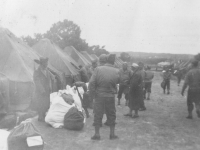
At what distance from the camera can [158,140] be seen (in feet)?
18.2

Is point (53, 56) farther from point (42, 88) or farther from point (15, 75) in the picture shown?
point (42, 88)

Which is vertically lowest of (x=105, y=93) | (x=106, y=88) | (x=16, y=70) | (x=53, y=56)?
(x=105, y=93)

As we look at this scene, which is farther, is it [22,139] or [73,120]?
[73,120]

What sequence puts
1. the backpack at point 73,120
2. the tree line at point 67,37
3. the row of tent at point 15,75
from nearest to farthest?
1. the backpack at point 73,120
2. the row of tent at point 15,75
3. the tree line at point 67,37

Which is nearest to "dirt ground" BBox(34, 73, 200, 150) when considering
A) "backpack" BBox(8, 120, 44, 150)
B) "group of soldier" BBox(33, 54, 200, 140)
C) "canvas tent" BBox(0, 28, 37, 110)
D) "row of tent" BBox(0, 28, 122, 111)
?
"group of soldier" BBox(33, 54, 200, 140)

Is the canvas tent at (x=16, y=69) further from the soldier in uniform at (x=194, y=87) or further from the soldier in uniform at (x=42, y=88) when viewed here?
the soldier in uniform at (x=194, y=87)

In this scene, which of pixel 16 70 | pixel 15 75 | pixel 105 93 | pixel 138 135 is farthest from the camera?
pixel 16 70

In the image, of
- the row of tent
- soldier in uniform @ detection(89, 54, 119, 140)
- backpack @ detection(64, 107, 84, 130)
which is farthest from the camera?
the row of tent

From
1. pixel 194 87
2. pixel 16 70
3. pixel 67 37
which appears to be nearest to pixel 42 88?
pixel 16 70

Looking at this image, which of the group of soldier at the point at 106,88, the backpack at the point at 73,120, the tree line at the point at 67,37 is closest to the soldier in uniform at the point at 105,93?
the group of soldier at the point at 106,88

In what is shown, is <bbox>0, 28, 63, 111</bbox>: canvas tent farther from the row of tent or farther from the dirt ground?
the dirt ground

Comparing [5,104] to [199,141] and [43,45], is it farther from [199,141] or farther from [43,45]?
[43,45]

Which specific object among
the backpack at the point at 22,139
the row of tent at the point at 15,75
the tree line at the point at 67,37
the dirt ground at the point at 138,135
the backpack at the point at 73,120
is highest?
the tree line at the point at 67,37

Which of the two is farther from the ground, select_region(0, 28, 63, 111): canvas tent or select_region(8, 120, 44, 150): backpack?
select_region(0, 28, 63, 111): canvas tent
